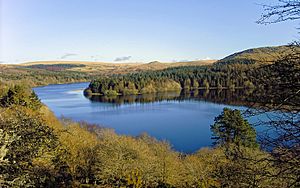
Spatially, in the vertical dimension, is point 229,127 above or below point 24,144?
below

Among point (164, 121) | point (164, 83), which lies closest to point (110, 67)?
point (164, 83)

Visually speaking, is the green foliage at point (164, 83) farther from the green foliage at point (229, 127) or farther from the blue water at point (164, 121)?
the green foliage at point (229, 127)

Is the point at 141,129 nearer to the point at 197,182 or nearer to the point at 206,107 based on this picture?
the point at 206,107

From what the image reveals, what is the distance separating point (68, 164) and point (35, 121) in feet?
30.5

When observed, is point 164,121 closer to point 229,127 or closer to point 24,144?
point 229,127

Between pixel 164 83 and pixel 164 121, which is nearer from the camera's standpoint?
pixel 164 121

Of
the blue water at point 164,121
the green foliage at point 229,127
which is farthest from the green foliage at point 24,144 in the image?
the blue water at point 164,121

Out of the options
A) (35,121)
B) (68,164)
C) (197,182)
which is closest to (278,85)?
(35,121)

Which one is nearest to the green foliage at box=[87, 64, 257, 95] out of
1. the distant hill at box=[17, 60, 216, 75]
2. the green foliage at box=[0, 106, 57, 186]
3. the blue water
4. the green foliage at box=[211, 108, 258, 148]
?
the blue water

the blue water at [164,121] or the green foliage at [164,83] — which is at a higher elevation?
the green foliage at [164,83]

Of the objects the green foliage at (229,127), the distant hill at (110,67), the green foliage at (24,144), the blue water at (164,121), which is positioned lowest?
the blue water at (164,121)

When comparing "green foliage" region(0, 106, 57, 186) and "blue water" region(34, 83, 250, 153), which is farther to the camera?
"blue water" region(34, 83, 250, 153)

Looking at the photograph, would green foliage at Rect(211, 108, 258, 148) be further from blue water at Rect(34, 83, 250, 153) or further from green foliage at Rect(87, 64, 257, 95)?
green foliage at Rect(87, 64, 257, 95)

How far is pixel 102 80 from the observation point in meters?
64.0
